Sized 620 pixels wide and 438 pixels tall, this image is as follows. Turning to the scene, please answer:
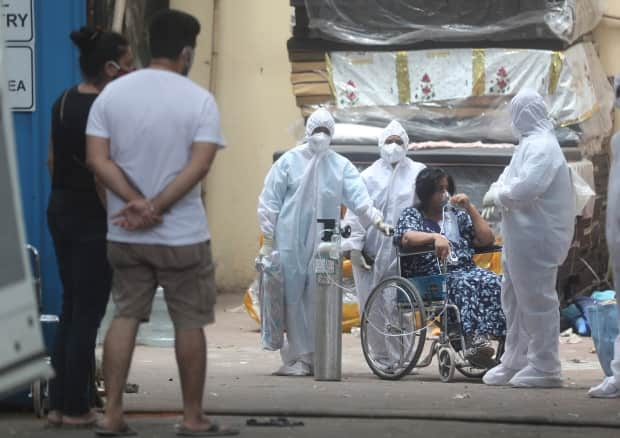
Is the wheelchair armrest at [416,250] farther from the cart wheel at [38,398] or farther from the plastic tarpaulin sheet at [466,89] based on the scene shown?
the plastic tarpaulin sheet at [466,89]

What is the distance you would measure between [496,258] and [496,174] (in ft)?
3.17

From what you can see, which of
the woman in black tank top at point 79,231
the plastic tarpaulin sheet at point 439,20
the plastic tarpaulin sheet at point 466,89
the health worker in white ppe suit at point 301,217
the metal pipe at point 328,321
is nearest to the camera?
the woman in black tank top at point 79,231

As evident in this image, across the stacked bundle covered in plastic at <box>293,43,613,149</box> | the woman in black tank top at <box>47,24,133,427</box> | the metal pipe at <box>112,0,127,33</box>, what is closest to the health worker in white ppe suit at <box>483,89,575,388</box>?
the woman in black tank top at <box>47,24,133,427</box>

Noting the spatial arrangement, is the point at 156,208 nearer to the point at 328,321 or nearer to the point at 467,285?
the point at 328,321

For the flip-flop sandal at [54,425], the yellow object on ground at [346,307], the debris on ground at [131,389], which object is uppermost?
the flip-flop sandal at [54,425]

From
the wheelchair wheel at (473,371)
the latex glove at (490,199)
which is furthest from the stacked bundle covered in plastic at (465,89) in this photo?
the latex glove at (490,199)

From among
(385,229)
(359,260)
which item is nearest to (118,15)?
(359,260)

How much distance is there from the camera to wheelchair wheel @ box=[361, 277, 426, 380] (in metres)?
9.93

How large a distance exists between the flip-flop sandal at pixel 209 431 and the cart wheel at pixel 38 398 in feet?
3.38

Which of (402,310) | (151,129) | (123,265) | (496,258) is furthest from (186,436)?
(496,258)

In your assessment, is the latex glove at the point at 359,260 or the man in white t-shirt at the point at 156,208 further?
the latex glove at the point at 359,260

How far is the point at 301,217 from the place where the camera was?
10.5 metres

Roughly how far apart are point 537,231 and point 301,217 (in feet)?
6.06

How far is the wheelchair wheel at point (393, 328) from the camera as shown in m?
9.93
